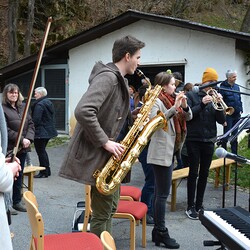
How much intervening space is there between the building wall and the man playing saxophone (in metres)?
7.87

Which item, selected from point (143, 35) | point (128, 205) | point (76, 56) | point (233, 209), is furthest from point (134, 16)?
point (233, 209)

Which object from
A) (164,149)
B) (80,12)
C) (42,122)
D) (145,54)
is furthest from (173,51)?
(80,12)

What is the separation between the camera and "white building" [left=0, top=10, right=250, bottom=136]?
36.0 ft

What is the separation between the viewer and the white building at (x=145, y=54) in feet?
36.0

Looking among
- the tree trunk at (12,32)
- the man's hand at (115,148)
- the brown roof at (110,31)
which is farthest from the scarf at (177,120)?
the tree trunk at (12,32)

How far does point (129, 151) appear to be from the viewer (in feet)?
11.3

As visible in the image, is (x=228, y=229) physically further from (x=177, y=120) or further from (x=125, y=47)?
(x=177, y=120)

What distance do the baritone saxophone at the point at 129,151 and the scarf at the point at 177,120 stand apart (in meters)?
0.64

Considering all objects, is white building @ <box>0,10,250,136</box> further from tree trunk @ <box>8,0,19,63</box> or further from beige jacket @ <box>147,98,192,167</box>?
beige jacket @ <box>147,98,192,167</box>

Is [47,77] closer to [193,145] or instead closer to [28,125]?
[28,125]

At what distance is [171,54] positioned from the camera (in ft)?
38.3

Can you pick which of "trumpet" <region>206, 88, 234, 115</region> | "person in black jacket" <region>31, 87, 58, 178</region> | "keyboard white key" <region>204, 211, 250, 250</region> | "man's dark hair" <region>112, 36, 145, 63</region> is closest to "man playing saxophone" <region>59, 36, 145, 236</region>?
"man's dark hair" <region>112, 36, 145, 63</region>

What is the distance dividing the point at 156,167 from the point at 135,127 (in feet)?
3.19

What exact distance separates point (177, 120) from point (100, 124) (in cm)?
162
